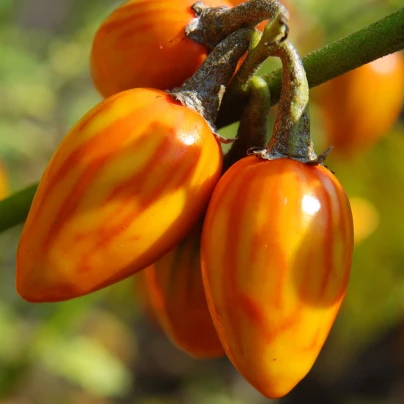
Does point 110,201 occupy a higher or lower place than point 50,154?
higher

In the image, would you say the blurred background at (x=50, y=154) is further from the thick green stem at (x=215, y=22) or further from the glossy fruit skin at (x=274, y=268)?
the glossy fruit skin at (x=274, y=268)

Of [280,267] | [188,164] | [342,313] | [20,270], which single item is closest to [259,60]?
[188,164]

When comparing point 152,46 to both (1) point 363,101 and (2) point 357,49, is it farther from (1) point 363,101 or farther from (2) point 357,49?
(1) point 363,101

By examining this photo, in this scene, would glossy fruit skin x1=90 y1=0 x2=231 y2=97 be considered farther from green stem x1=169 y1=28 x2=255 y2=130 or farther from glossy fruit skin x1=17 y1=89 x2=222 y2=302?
glossy fruit skin x1=17 y1=89 x2=222 y2=302

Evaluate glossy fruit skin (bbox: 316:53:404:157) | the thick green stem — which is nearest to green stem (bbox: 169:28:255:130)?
the thick green stem

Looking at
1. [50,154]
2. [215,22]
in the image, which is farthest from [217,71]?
[50,154]

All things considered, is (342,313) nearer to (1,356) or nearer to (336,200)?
(1,356)
